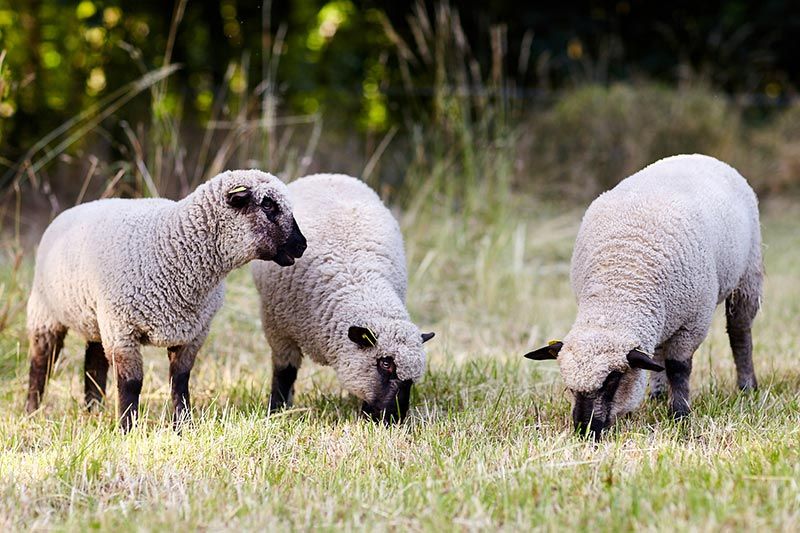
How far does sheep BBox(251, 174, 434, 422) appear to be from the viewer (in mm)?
4375

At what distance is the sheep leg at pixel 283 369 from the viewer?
4.80 m

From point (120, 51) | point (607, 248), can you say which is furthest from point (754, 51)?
point (607, 248)

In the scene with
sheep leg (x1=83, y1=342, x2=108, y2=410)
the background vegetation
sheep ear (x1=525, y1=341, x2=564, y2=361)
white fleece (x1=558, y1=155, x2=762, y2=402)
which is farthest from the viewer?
sheep leg (x1=83, y1=342, x2=108, y2=410)

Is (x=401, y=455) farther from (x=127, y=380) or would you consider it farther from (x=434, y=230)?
(x=434, y=230)

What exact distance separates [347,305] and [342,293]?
9cm

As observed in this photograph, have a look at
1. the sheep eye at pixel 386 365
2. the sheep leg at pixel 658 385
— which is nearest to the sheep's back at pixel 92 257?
the sheep eye at pixel 386 365

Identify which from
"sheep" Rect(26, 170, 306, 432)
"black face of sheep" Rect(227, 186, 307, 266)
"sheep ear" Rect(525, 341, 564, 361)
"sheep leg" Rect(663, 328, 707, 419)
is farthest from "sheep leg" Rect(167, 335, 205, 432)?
"sheep leg" Rect(663, 328, 707, 419)

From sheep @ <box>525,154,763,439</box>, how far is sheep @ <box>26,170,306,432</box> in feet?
4.40

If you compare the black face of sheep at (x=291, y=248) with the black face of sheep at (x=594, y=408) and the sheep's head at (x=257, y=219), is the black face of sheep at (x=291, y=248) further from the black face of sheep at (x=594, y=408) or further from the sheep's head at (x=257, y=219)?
the black face of sheep at (x=594, y=408)

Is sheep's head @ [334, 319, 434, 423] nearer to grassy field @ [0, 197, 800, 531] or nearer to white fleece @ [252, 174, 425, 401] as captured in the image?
white fleece @ [252, 174, 425, 401]

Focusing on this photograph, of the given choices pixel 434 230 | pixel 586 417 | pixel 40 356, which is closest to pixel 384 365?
pixel 586 417

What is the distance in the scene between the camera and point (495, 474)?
3.34m

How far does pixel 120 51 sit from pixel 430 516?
1017 cm

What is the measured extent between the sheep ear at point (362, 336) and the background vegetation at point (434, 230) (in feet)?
1.26
